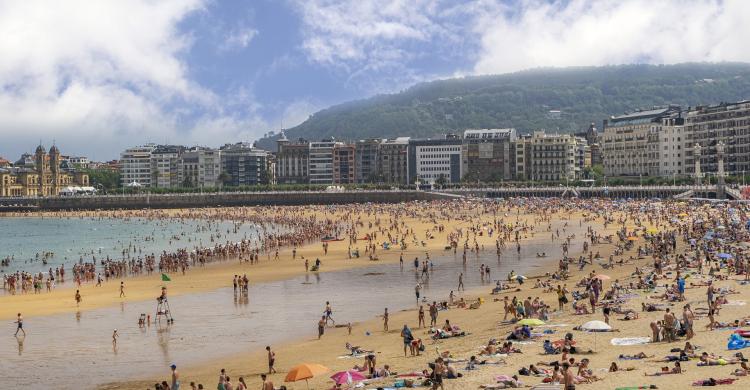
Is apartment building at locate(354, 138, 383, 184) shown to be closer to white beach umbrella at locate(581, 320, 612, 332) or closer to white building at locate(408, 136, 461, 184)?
white building at locate(408, 136, 461, 184)

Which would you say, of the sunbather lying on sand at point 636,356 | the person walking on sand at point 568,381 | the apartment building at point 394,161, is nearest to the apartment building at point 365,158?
the apartment building at point 394,161

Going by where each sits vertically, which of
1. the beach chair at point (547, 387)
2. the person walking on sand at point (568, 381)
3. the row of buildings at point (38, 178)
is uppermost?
the row of buildings at point (38, 178)

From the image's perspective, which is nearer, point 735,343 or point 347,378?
point 347,378

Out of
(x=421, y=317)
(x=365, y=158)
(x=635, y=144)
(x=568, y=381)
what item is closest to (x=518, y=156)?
(x=635, y=144)

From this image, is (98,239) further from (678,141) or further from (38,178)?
(38,178)

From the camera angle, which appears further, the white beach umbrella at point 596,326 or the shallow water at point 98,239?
the shallow water at point 98,239

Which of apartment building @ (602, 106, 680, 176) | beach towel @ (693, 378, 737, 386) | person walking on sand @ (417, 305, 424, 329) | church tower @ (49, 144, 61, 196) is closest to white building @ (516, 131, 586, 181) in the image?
apartment building @ (602, 106, 680, 176)

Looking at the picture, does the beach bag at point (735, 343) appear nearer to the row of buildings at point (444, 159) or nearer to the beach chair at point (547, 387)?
the beach chair at point (547, 387)
